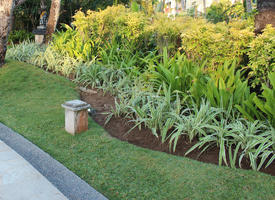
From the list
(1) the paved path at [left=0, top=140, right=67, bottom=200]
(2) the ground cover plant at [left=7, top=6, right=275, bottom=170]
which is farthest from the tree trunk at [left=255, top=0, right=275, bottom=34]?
(1) the paved path at [left=0, top=140, right=67, bottom=200]

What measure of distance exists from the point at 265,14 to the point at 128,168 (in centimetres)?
375

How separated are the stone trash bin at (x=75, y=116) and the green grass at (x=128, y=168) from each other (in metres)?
0.11

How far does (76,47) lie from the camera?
782 cm

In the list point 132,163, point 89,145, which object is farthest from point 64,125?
point 132,163

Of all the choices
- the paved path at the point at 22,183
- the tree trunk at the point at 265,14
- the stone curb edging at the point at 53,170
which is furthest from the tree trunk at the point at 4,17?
the tree trunk at the point at 265,14

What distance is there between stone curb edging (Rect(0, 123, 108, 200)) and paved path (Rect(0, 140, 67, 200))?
0.12 metres

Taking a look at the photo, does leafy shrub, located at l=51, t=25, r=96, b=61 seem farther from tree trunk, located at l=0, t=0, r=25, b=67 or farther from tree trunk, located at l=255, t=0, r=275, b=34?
tree trunk, located at l=255, t=0, r=275, b=34

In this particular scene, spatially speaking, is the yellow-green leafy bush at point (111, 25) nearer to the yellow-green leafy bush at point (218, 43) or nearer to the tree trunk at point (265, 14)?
the yellow-green leafy bush at point (218, 43)

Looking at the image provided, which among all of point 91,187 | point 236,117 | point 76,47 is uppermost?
point 76,47

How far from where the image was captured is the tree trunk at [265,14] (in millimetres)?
4914

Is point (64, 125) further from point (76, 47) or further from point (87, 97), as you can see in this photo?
point (76, 47)

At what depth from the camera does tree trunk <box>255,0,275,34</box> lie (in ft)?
16.1

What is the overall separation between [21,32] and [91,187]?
14.1m

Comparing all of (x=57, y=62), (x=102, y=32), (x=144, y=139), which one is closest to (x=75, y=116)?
(x=144, y=139)
